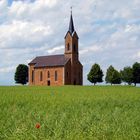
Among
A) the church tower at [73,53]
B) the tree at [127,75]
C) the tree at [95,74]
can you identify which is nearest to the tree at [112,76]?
the tree at [127,75]

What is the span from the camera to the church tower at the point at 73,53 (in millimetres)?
130750

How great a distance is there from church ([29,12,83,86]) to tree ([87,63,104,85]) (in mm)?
3026

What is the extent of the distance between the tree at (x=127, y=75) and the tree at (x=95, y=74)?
29.7 ft

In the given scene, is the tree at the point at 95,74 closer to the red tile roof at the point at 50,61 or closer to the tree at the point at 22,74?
the red tile roof at the point at 50,61

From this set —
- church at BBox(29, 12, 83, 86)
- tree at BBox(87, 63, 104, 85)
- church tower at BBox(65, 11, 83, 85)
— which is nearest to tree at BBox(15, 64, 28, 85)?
church at BBox(29, 12, 83, 86)

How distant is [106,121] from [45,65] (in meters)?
126

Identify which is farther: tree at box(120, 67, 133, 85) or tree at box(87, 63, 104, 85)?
tree at box(120, 67, 133, 85)

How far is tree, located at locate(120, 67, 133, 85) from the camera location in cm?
13750

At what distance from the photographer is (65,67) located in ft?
427

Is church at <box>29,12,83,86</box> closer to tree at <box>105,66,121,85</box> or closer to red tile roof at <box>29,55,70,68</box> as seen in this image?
red tile roof at <box>29,55,70,68</box>

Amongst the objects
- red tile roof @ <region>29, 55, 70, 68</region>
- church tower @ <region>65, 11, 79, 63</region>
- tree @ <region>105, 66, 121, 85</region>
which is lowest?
tree @ <region>105, 66, 121, 85</region>

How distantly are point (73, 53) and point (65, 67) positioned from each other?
5.19 metres

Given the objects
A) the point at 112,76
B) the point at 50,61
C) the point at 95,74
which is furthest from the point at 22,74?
the point at 112,76

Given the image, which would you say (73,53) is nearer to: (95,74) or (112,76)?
(95,74)
